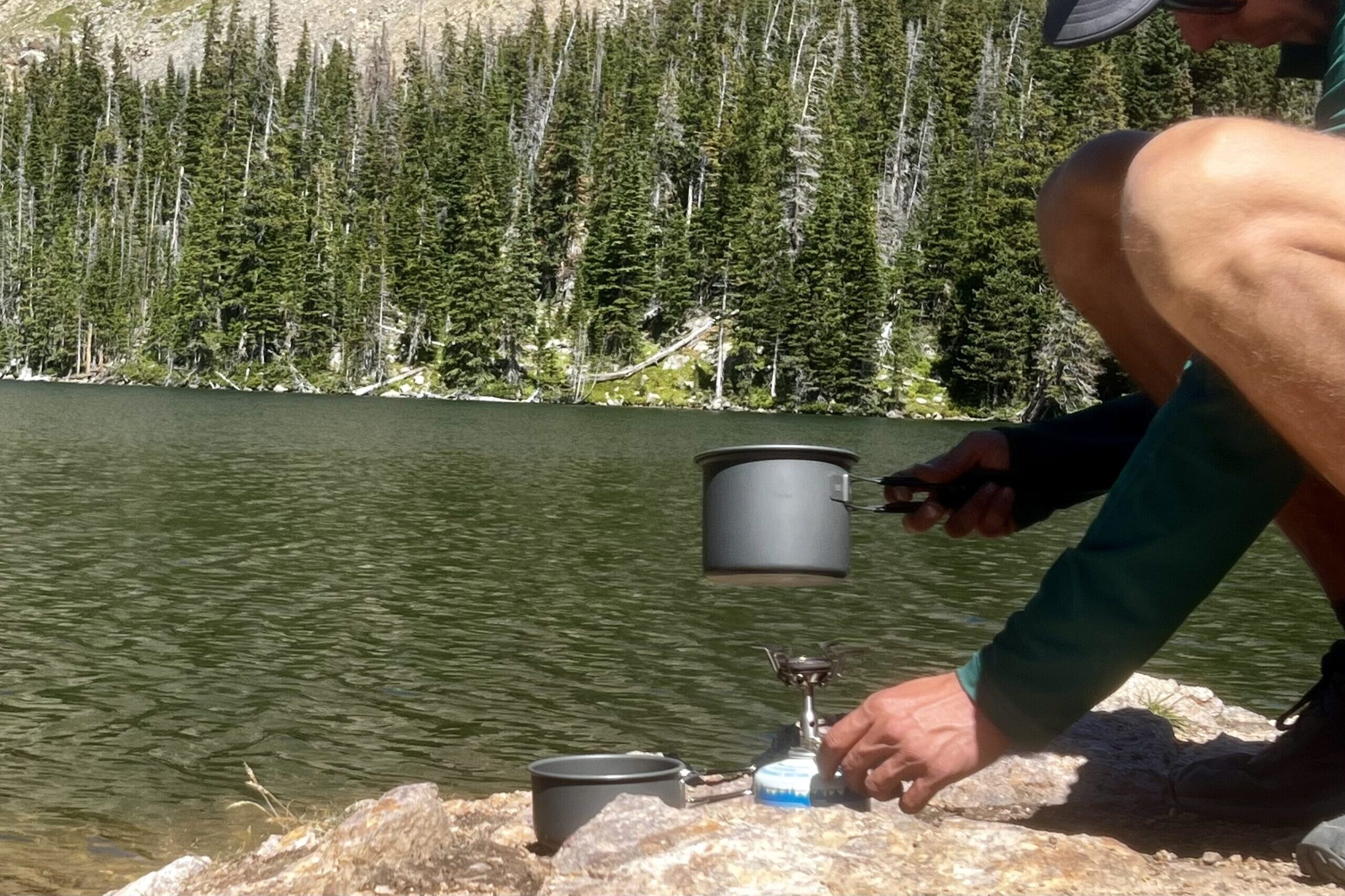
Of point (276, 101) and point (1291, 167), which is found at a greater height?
point (276, 101)

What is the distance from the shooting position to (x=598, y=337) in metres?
78.6

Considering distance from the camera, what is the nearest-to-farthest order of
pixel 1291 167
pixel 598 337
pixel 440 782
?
pixel 1291 167, pixel 440 782, pixel 598 337

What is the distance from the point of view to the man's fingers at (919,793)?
7.45 ft

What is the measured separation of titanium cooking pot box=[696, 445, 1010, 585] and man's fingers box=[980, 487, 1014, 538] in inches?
6.6

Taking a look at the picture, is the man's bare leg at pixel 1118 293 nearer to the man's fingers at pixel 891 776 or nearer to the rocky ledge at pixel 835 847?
the rocky ledge at pixel 835 847

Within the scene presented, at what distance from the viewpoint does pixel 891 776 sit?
232 centimetres

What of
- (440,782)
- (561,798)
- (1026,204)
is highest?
(1026,204)

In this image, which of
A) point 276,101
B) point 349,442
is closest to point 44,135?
point 276,101

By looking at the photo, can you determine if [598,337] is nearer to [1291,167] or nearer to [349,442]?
[349,442]

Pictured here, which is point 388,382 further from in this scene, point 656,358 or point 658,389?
point 658,389

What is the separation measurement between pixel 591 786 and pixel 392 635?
8.37 metres

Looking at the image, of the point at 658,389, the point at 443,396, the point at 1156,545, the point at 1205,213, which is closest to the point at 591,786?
the point at 1156,545

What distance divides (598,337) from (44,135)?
58.4m

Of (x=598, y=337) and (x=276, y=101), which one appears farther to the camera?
(x=276, y=101)
